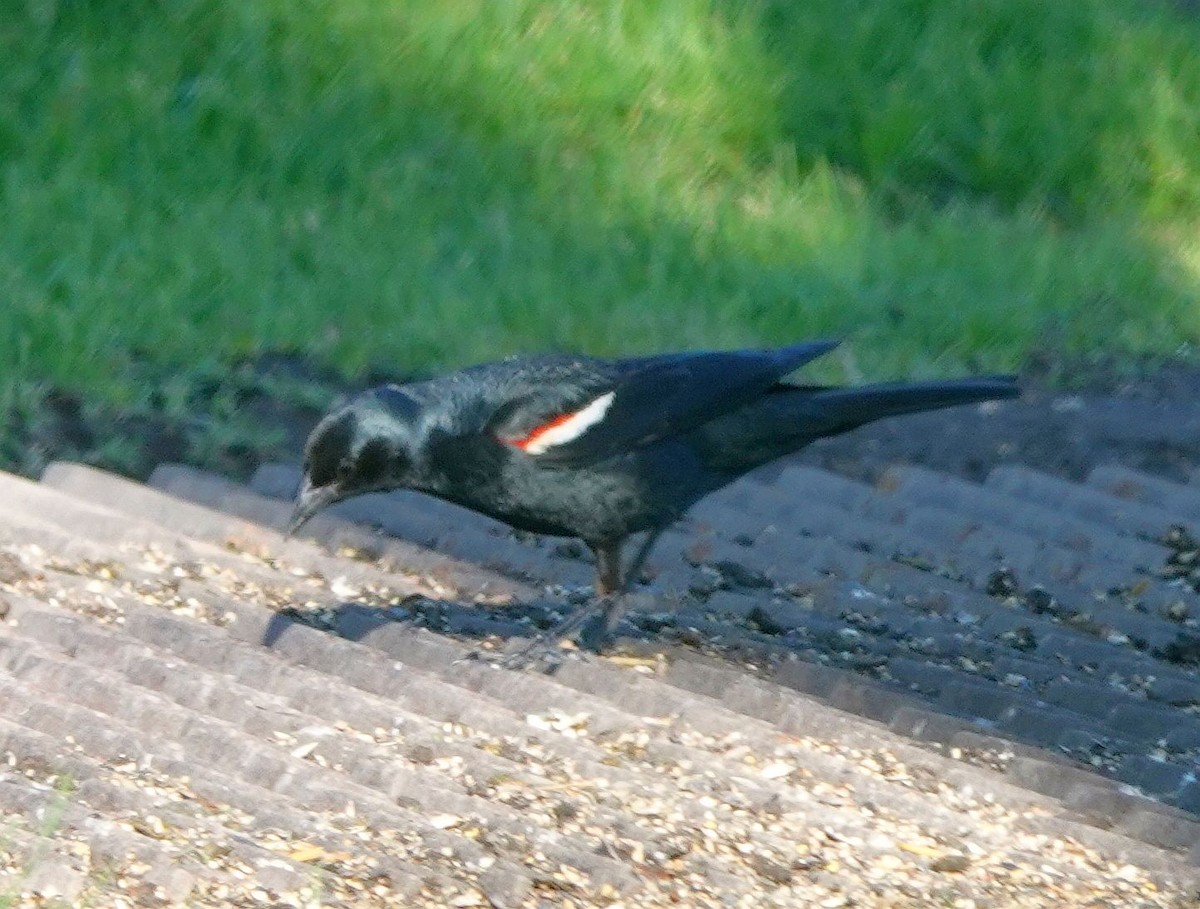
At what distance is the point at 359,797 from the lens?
12.0 ft

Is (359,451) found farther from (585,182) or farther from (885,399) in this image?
(585,182)

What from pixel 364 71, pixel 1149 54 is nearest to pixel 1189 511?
pixel 364 71

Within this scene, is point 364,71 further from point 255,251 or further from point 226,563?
A: point 226,563

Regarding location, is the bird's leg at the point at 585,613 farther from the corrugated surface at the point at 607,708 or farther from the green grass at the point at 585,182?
the green grass at the point at 585,182

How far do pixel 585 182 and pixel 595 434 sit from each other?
6146mm

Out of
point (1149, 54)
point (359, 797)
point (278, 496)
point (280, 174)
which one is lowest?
point (359, 797)

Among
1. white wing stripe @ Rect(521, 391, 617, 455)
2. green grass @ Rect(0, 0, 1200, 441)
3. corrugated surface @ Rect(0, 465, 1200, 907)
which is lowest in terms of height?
corrugated surface @ Rect(0, 465, 1200, 907)

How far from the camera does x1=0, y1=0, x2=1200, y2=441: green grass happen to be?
8531 mm

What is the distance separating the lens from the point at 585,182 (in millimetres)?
10906

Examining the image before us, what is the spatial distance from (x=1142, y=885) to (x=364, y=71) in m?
8.48

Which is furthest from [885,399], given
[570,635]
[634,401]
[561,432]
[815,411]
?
[570,635]

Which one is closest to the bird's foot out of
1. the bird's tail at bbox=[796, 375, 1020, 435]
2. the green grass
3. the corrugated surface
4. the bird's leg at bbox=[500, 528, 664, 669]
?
the bird's leg at bbox=[500, 528, 664, 669]

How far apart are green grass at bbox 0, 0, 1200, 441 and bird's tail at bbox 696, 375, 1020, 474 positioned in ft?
9.17

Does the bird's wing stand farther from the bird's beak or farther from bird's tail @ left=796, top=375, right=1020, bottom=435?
the bird's beak
